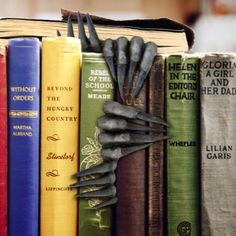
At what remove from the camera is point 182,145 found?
76 cm

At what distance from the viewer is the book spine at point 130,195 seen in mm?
A: 750

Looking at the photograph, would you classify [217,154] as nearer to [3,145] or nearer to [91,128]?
[91,128]

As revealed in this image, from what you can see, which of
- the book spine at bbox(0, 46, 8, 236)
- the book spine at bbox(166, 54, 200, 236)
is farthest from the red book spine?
the book spine at bbox(166, 54, 200, 236)

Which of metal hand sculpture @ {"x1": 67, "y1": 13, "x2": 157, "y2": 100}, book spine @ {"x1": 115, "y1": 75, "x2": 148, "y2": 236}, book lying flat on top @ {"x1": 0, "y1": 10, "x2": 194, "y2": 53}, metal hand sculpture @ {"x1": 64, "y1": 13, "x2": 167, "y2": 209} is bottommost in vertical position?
book spine @ {"x1": 115, "y1": 75, "x2": 148, "y2": 236}

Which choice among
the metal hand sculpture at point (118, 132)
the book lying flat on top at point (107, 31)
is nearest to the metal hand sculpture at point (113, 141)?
the metal hand sculpture at point (118, 132)

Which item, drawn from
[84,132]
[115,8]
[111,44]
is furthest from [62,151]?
[115,8]

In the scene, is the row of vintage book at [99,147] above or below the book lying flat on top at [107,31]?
below

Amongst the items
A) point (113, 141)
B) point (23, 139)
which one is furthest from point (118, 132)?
point (23, 139)

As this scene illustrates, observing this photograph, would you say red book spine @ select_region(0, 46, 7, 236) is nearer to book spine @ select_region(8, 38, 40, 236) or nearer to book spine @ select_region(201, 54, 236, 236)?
book spine @ select_region(8, 38, 40, 236)

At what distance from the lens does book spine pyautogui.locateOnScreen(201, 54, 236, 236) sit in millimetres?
756

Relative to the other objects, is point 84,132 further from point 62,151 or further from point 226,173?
point 226,173

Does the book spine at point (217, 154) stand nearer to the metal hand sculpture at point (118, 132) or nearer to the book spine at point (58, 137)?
the metal hand sculpture at point (118, 132)

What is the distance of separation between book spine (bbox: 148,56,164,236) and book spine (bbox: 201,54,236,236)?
6 cm

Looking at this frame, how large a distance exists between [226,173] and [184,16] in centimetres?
188
